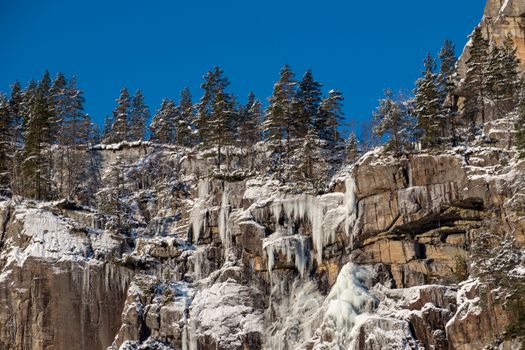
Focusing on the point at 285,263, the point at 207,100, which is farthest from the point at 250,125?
the point at 285,263

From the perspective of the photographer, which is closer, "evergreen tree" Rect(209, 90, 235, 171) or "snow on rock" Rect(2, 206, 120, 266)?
"snow on rock" Rect(2, 206, 120, 266)

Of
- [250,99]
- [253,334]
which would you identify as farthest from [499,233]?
[250,99]

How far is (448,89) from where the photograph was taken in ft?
194

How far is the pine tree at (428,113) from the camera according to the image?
49.8 m

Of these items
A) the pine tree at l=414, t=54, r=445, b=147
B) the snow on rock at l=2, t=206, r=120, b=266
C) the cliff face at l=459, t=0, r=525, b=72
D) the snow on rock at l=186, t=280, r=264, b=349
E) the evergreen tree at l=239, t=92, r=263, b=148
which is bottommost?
the snow on rock at l=186, t=280, r=264, b=349

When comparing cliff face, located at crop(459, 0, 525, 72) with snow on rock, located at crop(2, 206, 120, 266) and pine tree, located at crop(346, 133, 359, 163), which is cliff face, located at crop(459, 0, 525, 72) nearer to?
pine tree, located at crop(346, 133, 359, 163)

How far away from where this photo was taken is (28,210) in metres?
52.3

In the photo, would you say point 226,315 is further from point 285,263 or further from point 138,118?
point 138,118

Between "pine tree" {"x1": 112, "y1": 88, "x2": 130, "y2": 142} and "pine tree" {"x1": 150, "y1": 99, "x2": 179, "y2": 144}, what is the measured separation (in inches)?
107

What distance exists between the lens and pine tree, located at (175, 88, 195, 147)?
7012cm

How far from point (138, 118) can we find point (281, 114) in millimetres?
25891

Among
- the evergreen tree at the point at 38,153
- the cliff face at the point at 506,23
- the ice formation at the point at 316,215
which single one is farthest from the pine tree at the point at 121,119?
the cliff face at the point at 506,23

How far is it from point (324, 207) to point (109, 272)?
14.8 m

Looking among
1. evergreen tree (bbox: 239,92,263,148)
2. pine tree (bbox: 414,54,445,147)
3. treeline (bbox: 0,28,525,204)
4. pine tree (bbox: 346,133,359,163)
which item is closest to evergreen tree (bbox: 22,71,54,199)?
treeline (bbox: 0,28,525,204)
